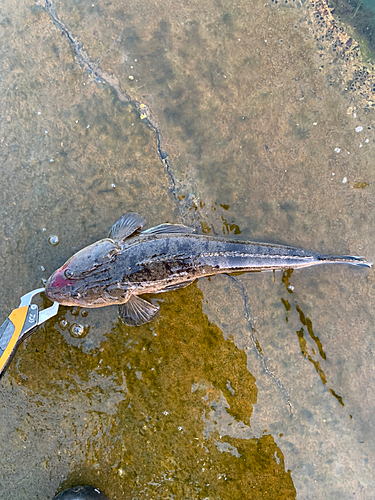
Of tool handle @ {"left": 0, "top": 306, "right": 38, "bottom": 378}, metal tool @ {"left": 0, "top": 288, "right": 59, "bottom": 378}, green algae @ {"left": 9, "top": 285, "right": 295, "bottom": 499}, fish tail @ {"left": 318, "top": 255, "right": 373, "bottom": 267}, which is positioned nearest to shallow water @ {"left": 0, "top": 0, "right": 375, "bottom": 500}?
green algae @ {"left": 9, "top": 285, "right": 295, "bottom": 499}

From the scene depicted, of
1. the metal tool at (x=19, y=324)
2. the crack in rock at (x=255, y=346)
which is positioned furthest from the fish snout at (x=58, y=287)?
the crack in rock at (x=255, y=346)

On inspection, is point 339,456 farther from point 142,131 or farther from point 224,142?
point 142,131

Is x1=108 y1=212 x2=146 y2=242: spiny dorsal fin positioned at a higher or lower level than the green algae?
higher

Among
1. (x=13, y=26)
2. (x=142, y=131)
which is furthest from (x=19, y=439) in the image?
(x=13, y=26)

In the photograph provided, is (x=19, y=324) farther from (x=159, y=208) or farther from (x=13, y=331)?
(x=159, y=208)

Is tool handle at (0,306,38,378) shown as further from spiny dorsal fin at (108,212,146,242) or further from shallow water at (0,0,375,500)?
spiny dorsal fin at (108,212,146,242)

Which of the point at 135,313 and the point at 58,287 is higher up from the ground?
the point at 58,287

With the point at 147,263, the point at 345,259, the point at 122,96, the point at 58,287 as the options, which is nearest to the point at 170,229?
the point at 147,263
